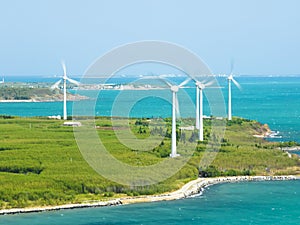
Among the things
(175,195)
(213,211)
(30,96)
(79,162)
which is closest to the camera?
(213,211)

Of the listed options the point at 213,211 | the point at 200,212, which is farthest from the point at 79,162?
the point at 213,211

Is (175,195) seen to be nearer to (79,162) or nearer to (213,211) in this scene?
(213,211)

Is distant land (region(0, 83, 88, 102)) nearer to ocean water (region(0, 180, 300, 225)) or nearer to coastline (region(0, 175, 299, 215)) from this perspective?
coastline (region(0, 175, 299, 215))

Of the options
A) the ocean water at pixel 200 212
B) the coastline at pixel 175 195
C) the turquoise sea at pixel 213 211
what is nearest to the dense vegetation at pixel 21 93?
the coastline at pixel 175 195

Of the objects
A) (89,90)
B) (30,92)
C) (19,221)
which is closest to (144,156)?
(19,221)

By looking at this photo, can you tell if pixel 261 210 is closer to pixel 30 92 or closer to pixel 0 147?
pixel 0 147

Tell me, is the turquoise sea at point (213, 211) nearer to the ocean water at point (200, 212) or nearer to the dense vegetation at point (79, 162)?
the ocean water at point (200, 212)
